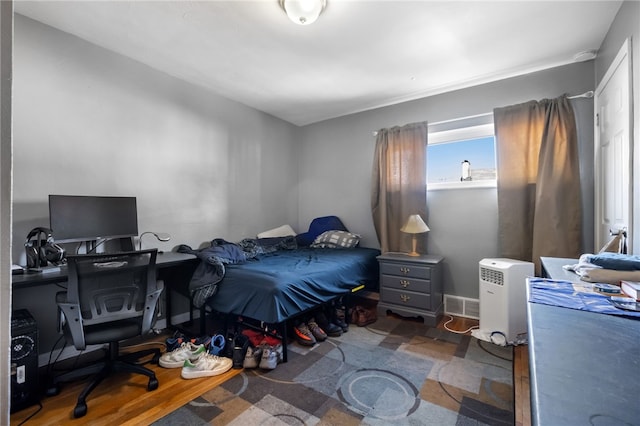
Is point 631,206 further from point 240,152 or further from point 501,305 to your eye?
point 240,152

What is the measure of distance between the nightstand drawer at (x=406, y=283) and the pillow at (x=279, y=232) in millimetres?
1528

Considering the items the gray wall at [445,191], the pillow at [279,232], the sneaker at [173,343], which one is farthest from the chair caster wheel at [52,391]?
the gray wall at [445,191]

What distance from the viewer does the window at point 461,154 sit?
307 centimetres

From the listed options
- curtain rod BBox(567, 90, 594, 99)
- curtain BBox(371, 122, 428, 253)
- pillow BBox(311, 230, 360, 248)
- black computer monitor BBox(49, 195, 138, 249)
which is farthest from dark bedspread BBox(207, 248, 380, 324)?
curtain rod BBox(567, 90, 594, 99)

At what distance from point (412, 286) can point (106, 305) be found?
8.42 ft

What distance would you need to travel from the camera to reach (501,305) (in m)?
2.46

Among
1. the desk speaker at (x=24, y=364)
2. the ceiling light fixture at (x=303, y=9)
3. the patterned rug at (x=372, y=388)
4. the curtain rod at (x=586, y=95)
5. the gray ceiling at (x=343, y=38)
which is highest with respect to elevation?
the gray ceiling at (x=343, y=38)

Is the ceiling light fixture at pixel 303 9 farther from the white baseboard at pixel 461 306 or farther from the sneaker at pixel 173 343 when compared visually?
the white baseboard at pixel 461 306

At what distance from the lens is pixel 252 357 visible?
2074mm

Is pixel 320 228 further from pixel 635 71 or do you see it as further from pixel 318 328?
pixel 635 71

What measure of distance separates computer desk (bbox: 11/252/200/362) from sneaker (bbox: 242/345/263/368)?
3.00 ft

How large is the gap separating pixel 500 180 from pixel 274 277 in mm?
2414

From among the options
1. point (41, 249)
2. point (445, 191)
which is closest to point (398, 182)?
point (445, 191)

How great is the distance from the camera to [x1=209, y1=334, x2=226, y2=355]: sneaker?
221 cm
